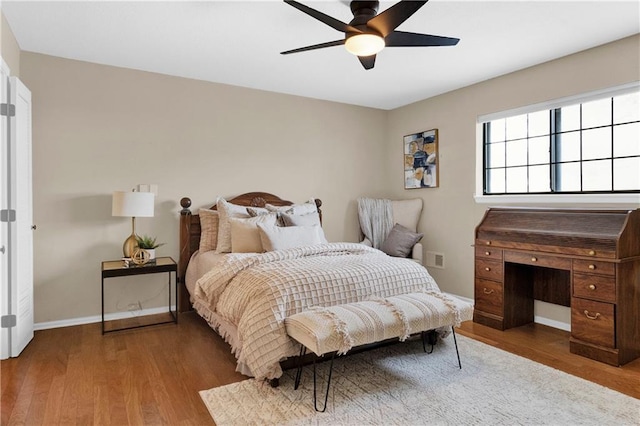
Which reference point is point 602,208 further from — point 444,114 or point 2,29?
point 2,29

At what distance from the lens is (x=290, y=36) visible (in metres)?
3.09

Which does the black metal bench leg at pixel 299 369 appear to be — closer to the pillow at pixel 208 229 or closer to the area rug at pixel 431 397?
the area rug at pixel 431 397

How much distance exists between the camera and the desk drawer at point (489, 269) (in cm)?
362

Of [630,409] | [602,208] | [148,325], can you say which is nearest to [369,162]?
[602,208]

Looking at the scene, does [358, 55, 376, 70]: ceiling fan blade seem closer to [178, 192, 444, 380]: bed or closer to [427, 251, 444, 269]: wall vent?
[178, 192, 444, 380]: bed

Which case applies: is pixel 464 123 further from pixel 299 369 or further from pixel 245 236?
pixel 299 369

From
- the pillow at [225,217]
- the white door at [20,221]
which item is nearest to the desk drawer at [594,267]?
the pillow at [225,217]

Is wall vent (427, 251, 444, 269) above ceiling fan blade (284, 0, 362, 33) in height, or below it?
below

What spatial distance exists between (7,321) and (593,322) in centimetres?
428

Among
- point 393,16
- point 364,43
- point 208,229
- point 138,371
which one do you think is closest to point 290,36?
point 364,43

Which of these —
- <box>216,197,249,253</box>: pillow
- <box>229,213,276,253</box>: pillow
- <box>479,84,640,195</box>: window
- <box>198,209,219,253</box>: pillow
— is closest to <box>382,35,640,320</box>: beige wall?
<box>479,84,640,195</box>: window

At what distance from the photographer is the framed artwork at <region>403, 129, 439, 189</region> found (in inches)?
191

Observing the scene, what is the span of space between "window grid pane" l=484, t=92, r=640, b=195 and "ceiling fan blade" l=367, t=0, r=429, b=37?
90.5 inches

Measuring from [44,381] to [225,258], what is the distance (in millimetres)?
1395
